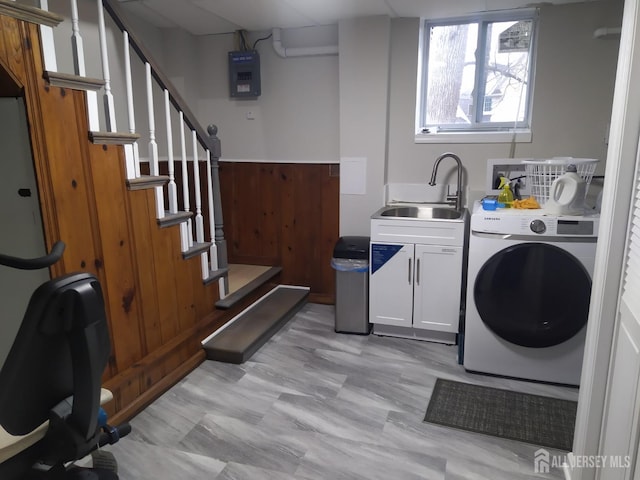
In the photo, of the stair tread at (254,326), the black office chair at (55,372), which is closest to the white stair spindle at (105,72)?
the black office chair at (55,372)

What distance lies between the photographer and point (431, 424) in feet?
7.10

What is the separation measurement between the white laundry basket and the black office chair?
2407 millimetres

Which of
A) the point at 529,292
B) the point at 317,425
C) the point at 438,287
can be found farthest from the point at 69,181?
the point at 529,292

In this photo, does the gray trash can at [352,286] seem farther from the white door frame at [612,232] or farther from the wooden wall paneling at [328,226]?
the white door frame at [612,232]

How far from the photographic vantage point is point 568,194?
7.79 feet

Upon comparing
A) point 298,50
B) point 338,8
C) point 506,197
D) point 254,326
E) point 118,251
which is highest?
point 338,8

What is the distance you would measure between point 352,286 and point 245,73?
1.96m

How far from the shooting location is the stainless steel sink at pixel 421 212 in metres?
3.27

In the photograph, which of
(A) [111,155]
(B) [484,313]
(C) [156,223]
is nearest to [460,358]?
(B) [484,313]

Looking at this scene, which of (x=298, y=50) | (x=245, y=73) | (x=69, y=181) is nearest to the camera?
(x=69, y=181)

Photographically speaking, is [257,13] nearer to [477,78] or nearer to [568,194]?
[477,78]

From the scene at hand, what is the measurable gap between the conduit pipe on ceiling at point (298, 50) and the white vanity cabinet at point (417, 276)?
1426mm

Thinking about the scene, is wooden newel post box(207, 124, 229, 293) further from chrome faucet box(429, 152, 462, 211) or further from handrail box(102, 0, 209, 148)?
chrome faucet box(429, 152, 462, 211)

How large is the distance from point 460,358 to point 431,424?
0.71 metres
